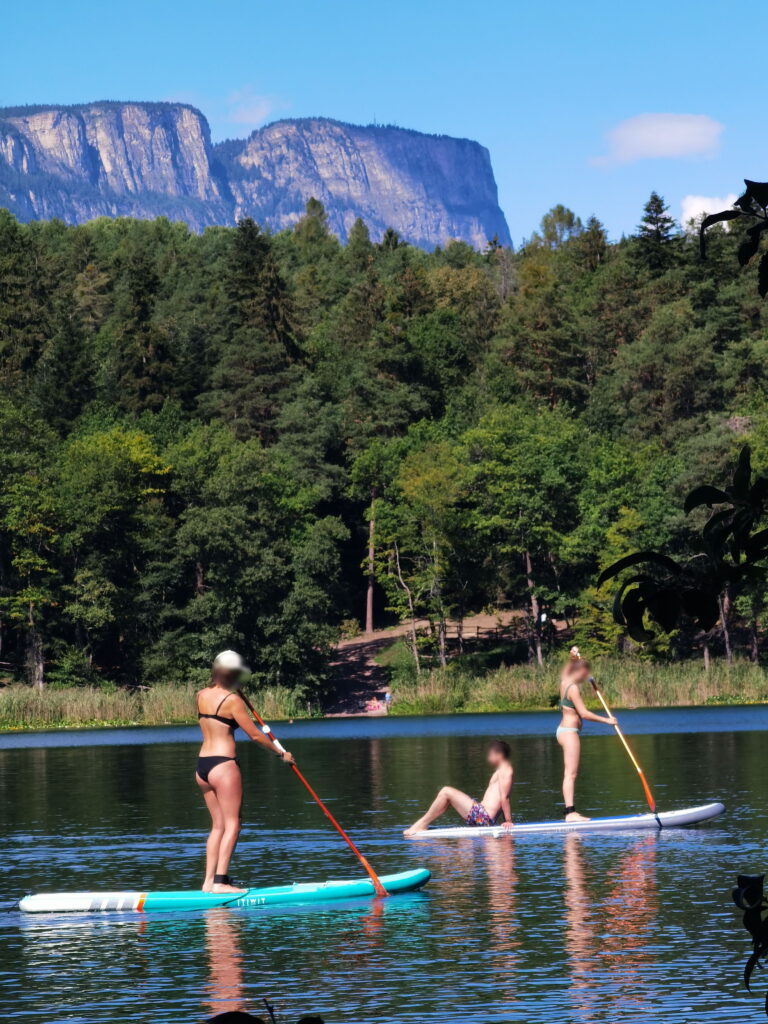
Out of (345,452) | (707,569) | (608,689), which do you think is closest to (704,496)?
(707,569)

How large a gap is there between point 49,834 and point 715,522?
21.2m

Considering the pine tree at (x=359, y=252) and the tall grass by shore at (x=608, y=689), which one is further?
the pine tree at (x=359, y=252)

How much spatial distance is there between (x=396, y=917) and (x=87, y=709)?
52.7m

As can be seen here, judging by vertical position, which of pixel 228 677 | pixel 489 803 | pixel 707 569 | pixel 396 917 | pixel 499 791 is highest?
pixel 707 569

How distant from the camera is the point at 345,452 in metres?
107

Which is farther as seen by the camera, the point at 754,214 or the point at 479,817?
the point at 479,817

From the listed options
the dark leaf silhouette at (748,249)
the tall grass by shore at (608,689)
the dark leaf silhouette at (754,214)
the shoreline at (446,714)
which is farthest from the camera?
the tall grass by shore at (608,689)

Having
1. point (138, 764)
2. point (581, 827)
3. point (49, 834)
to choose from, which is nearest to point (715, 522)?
point (581, 827)

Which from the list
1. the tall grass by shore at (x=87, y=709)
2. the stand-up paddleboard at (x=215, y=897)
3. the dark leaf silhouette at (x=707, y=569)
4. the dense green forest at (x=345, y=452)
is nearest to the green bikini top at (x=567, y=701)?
the stand-up paddleboard at (x=215, y=897)

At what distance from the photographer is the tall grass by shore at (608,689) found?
218 feet

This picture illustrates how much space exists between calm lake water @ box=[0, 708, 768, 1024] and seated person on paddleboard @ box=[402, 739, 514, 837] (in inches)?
13.7

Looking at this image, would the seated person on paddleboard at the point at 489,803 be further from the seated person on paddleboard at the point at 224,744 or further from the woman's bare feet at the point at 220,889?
the seated person on paddleboard at the point at 224,744

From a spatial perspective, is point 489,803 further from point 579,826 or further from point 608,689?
point 608,689

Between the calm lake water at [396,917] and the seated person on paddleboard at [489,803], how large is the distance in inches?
13.7
